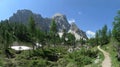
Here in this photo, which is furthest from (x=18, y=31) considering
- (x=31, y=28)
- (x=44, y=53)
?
(x=44, y=53)

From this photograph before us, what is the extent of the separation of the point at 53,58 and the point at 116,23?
1959 inches

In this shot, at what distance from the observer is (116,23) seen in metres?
53.2

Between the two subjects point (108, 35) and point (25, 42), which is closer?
point (108, 35)

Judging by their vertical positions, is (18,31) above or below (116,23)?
above

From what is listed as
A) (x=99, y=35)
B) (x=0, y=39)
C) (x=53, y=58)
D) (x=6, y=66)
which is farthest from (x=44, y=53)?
(x=99, y=35)

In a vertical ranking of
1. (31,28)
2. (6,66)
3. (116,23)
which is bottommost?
(6,66)

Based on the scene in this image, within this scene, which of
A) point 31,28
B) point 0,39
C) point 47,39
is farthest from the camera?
point 47,39

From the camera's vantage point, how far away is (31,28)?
110 meters

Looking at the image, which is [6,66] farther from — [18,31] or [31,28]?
[18,31]

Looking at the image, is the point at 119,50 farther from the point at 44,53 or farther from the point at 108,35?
the point at 108,35

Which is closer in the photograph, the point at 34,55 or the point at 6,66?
the point at 6,66

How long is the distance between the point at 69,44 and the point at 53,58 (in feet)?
307

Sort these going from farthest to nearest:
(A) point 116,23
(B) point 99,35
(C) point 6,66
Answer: (B) point 99,35
(C) point 6,66
(A) point 116,23

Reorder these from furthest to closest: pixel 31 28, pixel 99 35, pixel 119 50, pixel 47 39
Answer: pixel 47 39 < pixel 99 35 < pixel 31 28 < pixel 119 50
